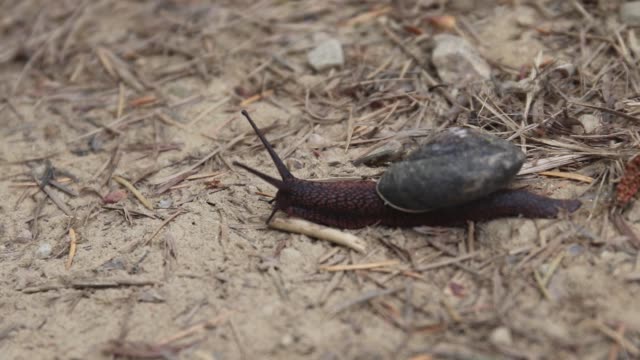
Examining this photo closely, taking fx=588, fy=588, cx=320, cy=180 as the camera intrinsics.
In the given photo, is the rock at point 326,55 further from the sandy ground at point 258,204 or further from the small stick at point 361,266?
the small stick at point 361,266

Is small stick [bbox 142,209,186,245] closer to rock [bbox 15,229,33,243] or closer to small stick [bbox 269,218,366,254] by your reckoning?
small stick [bbox 269,218,366,254]

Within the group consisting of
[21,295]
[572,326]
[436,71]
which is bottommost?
[21,295]

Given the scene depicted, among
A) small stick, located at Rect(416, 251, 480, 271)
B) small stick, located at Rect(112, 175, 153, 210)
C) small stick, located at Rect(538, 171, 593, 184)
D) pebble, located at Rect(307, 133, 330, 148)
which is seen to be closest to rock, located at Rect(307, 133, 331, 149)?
pebble, located at Rect(307, 133, 330, 148)

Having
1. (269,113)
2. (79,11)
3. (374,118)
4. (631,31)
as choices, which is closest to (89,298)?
(269,113)

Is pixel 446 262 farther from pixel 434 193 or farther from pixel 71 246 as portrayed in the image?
pixel 71 246

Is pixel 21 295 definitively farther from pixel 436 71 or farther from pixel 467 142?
pixel 436 71

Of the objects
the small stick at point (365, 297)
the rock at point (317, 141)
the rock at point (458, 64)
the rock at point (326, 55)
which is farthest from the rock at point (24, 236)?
the rock at point (458, 64)
